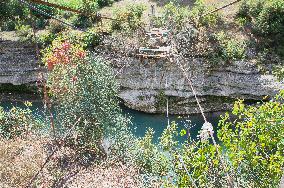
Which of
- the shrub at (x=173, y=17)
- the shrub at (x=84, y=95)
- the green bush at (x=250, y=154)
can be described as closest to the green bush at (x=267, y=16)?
the shrub at (x=173, y=17)

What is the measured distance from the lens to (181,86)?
712 inches

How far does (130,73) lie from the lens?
18.4m

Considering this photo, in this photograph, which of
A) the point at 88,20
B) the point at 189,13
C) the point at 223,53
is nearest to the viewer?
the point at 223,53

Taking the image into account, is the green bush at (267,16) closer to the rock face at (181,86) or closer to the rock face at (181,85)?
the rock face at (181,85)

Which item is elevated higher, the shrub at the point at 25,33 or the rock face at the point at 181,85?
the shrub at the point at 25,33

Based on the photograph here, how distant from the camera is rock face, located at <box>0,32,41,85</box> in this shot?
1961cm

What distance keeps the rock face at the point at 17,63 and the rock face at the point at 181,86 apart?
14.1 feet

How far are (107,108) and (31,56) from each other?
8263 mm

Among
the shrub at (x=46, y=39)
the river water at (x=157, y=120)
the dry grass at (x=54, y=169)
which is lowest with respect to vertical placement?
the river water at (x=157, y=120)

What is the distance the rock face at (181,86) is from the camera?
1773 cm

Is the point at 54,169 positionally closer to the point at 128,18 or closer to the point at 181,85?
the point at 181,85

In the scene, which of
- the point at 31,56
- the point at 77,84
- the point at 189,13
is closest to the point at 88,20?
the point at 31,56

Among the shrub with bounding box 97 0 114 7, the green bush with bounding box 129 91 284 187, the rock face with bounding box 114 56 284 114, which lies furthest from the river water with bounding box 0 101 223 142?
the green bush with bounding box 129 91 284 187

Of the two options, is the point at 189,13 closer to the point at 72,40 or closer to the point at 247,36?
the point at 247,36
